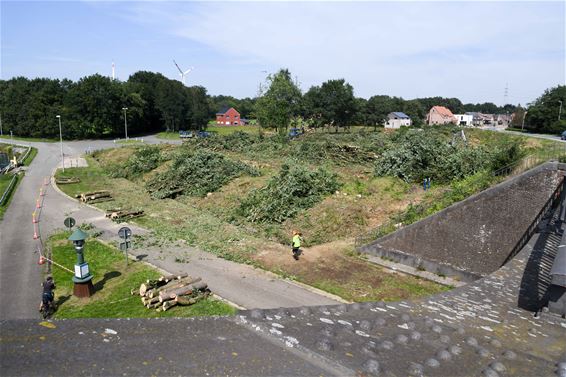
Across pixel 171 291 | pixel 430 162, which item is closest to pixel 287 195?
pixel 430 162

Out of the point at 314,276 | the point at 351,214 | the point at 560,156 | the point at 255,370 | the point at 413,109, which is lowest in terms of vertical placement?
the point at 314,276

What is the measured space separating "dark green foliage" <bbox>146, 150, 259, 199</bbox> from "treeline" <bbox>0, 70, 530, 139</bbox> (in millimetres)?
27660

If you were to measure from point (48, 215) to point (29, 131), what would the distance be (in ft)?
198

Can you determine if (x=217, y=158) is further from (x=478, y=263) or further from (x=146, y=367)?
(x=146, y=367)

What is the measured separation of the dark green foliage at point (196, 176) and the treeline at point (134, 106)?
27660 mm

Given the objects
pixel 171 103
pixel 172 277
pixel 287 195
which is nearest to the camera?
pixel 172 277

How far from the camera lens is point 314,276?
655 inches

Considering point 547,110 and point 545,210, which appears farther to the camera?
point 547,110

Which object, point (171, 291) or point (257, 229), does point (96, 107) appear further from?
point (171, 291)

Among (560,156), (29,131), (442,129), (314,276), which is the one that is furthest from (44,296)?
(29,131)

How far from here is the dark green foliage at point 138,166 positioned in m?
37.9

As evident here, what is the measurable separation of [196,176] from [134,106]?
173 ft

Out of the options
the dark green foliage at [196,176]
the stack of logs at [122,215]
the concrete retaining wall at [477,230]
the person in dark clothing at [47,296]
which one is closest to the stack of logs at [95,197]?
the dark green foliage at [196,176]

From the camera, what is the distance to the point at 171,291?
14.0m
